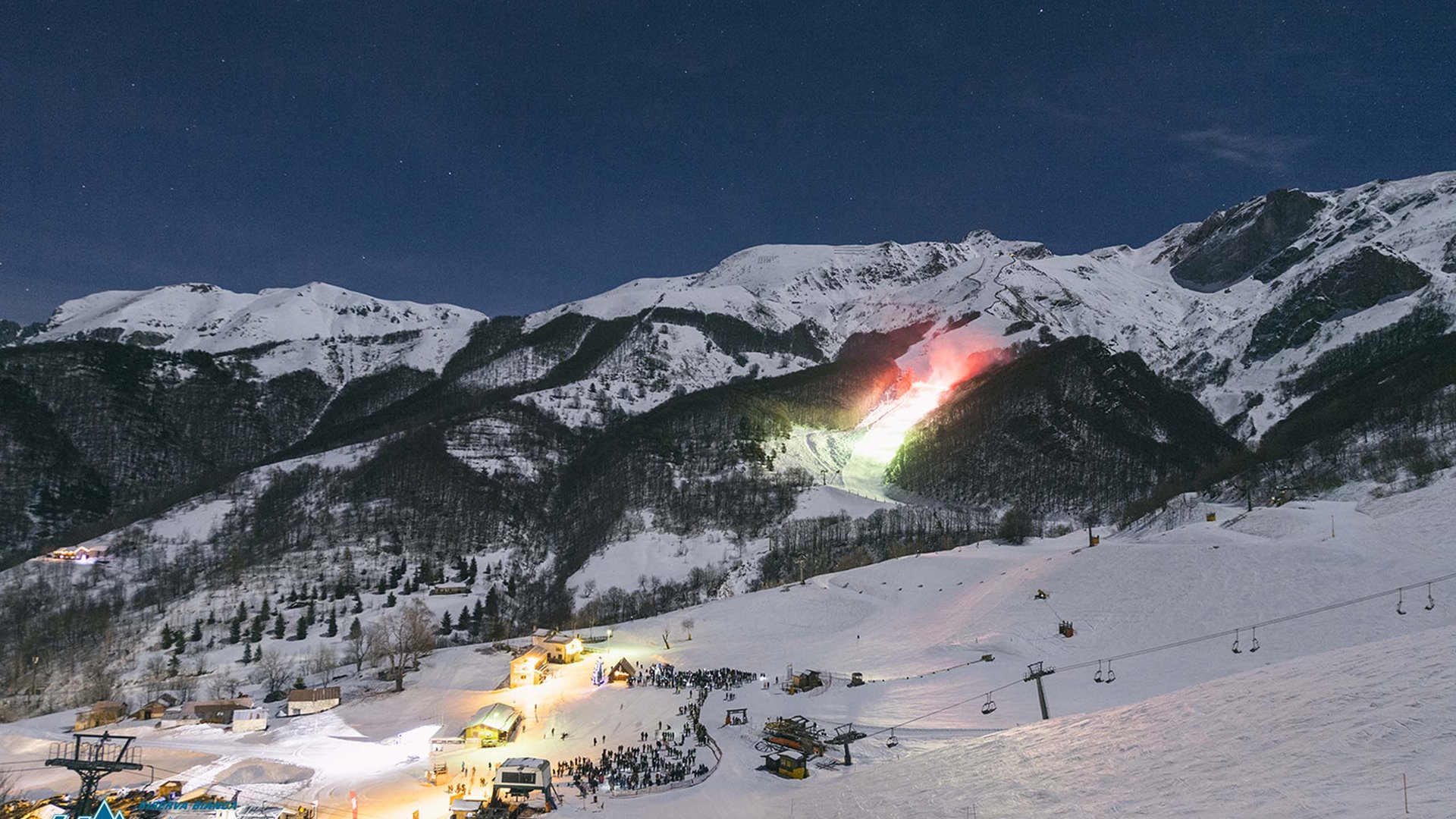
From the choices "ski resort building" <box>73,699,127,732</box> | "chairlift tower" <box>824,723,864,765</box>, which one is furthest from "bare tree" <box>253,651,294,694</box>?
"chairlift tower" <box>824,723,864,765</box>

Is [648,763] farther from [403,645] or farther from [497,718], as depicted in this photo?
[403,645]

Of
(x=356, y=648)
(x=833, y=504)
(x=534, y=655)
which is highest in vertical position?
(x=833, y=504)

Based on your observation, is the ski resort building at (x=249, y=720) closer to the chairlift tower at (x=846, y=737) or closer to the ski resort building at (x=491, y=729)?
the ski resort building at (x=491, y=729)

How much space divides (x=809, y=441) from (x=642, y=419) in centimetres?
4416

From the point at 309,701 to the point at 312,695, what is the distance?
50 cm

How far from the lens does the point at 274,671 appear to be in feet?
220

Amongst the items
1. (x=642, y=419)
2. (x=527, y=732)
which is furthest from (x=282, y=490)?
(x=527, y=732)

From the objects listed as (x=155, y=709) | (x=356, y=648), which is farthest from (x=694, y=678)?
(x=356, y=648)

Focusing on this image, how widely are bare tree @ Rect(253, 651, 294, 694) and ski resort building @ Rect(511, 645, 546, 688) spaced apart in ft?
69.7

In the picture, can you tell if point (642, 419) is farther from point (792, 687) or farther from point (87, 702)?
point (792, 687)

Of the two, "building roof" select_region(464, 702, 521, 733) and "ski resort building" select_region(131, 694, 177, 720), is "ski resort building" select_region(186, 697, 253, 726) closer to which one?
"ski resort building" select_region(131, 694, 177, 720)

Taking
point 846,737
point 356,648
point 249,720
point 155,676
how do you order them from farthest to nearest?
point 155,676 → point 356,648 → point 249,720 → point 846,737

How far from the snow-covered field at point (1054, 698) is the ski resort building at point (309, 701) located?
2594 mm

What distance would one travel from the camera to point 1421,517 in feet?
138
